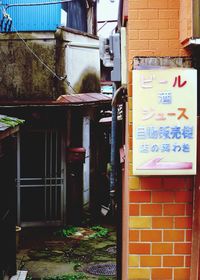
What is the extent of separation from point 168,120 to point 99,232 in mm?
11282

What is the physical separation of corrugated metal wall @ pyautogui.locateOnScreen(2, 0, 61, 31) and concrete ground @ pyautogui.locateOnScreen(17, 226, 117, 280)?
6255mm

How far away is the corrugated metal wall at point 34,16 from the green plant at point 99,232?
20.9ft

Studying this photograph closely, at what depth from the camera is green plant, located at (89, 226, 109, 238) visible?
48.5 feet

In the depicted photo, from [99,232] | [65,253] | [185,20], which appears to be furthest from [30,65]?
[185,20]

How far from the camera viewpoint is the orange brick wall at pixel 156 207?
445cm

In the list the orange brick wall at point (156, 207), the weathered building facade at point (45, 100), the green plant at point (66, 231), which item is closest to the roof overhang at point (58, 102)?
the weathered building facade at point (45, 100)

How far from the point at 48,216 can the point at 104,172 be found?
472cm

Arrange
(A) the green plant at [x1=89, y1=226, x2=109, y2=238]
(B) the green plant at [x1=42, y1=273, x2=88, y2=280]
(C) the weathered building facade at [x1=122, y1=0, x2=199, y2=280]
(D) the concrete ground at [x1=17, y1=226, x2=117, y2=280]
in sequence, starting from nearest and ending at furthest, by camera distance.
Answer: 1. (C) the weathered building facade at [x1=122, y1=0, x2=199, y2=280]
2. (B) the green plant at [x1=42, y1=273, x2=88, y2=280]
3. (D) the concrete ground at [x1=17, y1=226, x2=117, y2=280]
4. (A) the green plant at [x1=89, y1=226, x2=109, y2=238]

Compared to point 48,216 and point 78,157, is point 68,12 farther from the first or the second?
point 48,216

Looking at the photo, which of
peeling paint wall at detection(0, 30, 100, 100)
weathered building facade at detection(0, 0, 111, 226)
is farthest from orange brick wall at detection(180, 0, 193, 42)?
peeling paint wall at detection(0, 30, 100, 100)

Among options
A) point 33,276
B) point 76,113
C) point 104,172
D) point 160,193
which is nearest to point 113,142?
point 160,193

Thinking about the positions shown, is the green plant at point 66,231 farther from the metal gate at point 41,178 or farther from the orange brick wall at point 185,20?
the orange brick wall at point 185,20

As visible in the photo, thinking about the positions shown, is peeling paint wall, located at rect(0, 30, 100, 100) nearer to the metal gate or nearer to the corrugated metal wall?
the corrugated metal wall

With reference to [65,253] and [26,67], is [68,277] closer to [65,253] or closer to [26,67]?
[65,253]
